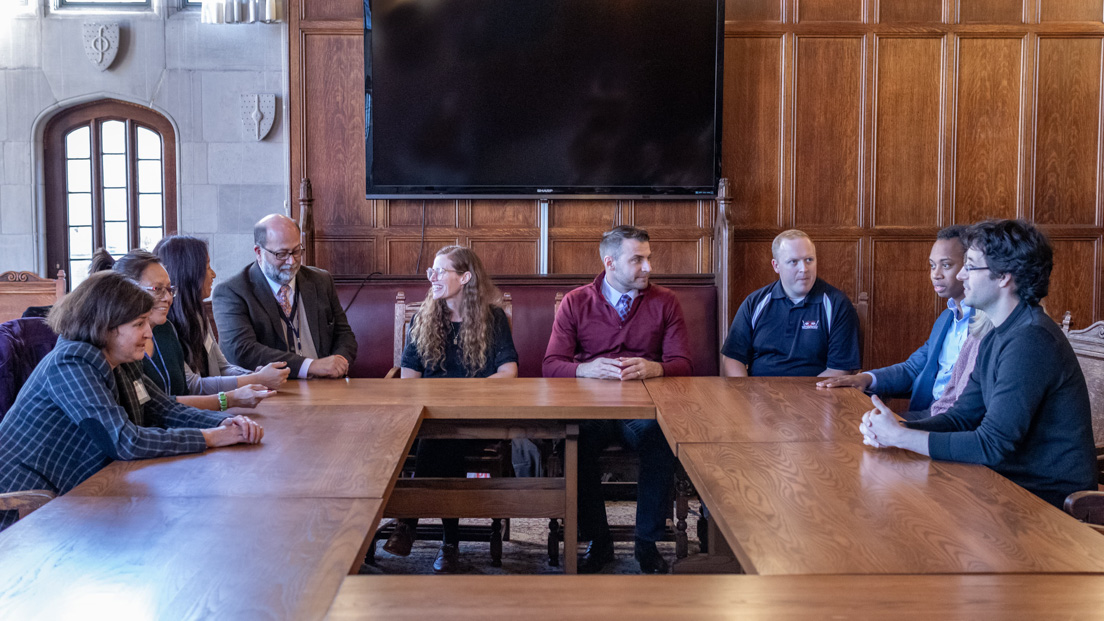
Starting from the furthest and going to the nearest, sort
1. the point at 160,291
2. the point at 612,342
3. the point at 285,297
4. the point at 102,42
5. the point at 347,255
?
the point at 102,42 < the point at 347,255 < the point at 285,297 < the point at 612,342 < the point at 160,291

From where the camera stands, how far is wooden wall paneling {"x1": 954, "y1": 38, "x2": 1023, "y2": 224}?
17.9 feet

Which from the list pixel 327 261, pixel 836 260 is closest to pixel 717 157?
pixel 836 260

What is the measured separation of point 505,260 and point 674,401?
2.71 meters

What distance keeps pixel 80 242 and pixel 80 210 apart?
0.21m

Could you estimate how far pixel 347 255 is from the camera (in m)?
5.51

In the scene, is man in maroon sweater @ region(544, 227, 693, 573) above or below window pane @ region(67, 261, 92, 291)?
below

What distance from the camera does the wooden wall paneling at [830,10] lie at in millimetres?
5434

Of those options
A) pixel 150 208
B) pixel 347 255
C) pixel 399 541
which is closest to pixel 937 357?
pixel 399 541

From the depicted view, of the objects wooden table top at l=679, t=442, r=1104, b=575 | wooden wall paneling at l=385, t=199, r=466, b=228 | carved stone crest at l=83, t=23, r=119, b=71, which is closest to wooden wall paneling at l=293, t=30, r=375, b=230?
wooden wall paneling at l=385, t=199, r=466, b=228

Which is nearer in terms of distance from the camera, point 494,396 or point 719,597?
point 719,597

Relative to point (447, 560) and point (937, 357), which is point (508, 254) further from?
point (937, 357)

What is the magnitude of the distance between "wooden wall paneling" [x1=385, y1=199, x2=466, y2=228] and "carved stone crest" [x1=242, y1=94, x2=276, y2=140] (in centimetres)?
93

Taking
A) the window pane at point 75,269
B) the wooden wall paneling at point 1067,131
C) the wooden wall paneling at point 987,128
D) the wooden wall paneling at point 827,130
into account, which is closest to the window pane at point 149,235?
the window pane at point 75,269

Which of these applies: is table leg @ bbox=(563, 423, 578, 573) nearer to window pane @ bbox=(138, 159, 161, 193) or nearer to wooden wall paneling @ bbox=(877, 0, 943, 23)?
wooden wall paneling @ bbox=(877, 0, 943, 23)
